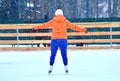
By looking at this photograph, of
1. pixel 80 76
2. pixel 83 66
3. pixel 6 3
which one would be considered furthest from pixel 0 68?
pixel 6 3

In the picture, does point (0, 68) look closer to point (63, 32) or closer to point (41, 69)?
point (41, 69)

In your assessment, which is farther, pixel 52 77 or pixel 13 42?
pixel 13 42

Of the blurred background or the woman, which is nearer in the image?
the woman

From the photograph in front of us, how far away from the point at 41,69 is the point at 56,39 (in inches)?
60.9

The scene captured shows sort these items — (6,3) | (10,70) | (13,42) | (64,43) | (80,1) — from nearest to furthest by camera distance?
1. (64,43)
2. (10,70)
3. (13,42)
4. (6,3)
5. (80,1)

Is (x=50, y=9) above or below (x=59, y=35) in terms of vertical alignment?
above

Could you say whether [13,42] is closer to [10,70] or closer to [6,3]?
[10,70]

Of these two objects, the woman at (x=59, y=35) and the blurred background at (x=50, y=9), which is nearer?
the woman at (x=59, y=35)

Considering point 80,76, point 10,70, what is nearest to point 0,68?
point 10,70

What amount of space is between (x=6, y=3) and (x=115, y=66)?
3205 cm

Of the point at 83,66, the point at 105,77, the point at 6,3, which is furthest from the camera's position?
the point at 6,3

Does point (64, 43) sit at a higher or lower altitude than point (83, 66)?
higher

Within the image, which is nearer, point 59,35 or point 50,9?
point 59,35

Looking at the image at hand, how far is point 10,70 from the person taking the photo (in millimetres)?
9773
